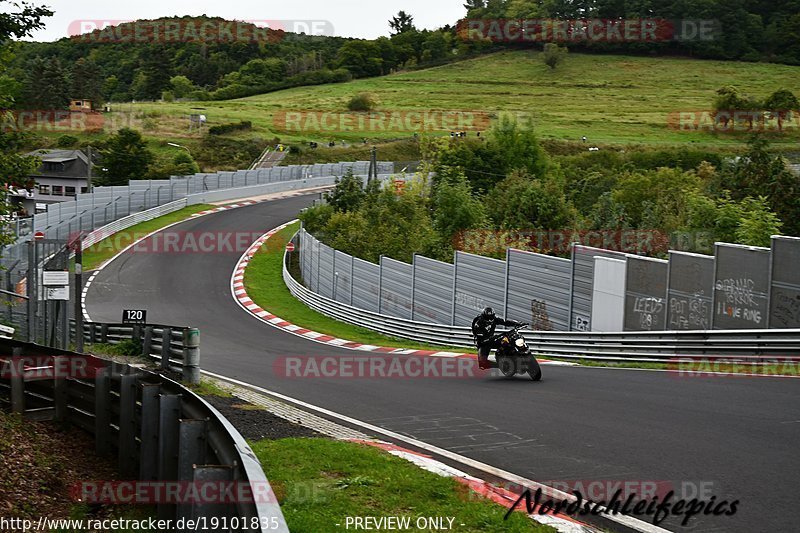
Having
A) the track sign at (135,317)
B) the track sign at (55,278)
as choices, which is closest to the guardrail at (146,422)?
the track sign at (55,278)

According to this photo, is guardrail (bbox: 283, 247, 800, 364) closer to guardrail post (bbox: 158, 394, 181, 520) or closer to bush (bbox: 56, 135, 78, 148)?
guardrail post (bbox: 158, 394, 181, 520)

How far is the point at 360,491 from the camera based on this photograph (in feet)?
27.2

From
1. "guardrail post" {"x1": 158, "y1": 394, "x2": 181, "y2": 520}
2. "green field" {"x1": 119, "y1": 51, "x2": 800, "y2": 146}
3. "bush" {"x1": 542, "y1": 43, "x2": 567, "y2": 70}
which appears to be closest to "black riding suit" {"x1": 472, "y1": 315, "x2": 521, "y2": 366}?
"guardrail post" {"x1": 158, "y1": 394, "x2": 181, "y2": 520}

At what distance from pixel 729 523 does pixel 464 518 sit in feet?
7.45

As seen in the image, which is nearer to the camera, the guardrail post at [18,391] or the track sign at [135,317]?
the guardrail post at [18,391]

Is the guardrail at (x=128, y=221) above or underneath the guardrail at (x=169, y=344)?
underneath

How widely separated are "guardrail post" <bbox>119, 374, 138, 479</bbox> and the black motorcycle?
8733 mm

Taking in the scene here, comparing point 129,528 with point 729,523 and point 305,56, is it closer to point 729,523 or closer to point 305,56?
Answer: point 729,523

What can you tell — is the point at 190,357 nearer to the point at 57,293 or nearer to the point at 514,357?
the point at 57,293

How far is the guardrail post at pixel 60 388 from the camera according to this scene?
37.3 feet

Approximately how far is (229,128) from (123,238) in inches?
2293

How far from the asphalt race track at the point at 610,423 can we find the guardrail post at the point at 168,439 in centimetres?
370

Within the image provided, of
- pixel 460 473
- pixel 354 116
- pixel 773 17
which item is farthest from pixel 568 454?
pixel 773 17

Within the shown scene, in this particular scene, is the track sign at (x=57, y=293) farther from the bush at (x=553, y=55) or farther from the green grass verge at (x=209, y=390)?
the bush at (x=553, y=55)
